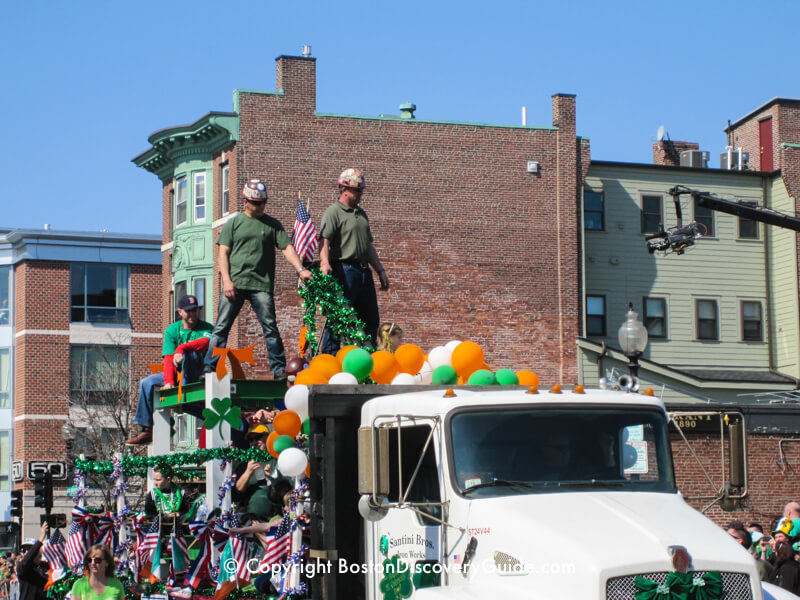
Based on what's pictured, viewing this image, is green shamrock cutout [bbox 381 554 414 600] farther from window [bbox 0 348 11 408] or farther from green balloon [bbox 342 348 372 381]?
window [bbox 0 348 11 408]

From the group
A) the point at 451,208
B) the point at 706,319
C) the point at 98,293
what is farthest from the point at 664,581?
the point at 98,293

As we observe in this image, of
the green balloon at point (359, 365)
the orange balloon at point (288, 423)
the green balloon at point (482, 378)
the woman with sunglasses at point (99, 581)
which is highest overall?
the green balloon at point (359, 365)

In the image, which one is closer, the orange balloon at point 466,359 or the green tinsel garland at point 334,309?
the orange balloon at point 466,359

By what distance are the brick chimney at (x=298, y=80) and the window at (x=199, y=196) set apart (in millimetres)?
4186

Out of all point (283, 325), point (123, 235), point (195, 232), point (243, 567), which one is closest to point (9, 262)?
point (123, 235)

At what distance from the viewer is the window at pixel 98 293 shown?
51906 mm

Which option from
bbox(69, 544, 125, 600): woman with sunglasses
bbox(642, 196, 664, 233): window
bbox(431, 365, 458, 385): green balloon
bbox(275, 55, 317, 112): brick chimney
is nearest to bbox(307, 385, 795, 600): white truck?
Answer: bbox(431, 365, 458, 385): green balloon

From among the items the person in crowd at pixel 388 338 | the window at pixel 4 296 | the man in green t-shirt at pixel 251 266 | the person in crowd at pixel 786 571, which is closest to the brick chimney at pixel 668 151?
the window at pixel 4 296

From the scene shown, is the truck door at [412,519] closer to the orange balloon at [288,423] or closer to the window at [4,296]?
the orange balloon at [288,423]

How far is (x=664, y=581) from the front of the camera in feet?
24.1

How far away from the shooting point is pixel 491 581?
784cm

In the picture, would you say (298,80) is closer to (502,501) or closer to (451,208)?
(451,208)

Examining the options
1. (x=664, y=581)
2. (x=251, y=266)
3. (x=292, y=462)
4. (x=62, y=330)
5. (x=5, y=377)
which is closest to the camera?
(x=664, y=581)

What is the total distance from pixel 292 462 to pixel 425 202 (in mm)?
29716
